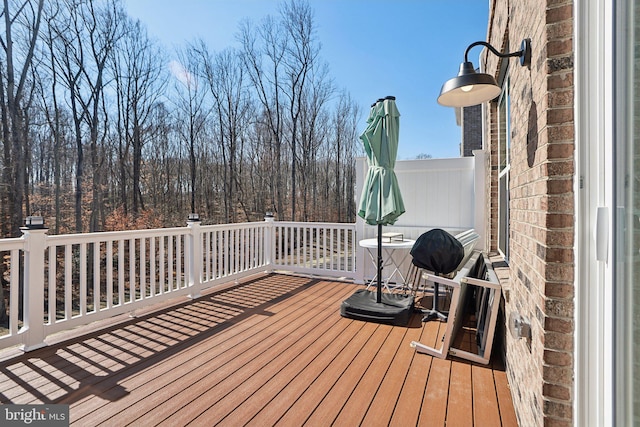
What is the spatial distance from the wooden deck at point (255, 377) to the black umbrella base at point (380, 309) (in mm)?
123

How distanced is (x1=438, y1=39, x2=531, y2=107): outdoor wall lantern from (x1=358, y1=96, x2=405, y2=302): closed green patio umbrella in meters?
1.15

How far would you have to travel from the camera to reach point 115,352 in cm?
283

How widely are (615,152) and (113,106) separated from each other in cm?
1394

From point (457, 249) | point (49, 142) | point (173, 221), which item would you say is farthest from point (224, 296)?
point (173, 221)

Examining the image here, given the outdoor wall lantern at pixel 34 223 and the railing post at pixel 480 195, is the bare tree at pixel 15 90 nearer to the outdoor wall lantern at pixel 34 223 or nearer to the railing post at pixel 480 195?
the outdoor wall lantern at pixel 34 223

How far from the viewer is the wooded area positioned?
28.9 feet

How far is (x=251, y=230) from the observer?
18.5ft

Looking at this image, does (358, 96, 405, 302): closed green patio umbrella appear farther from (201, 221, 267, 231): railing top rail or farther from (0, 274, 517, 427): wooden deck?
(201, 221, 267, 231): railing top rail

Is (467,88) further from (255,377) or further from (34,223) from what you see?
(34,223)

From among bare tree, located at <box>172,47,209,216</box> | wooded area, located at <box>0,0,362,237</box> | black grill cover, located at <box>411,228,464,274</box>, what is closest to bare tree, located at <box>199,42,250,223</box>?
wooded area, located at <box>0,0,362,237</box>

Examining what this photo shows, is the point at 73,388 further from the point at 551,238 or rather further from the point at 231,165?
the point at 231,165

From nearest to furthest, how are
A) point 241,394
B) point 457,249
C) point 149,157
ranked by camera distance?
1. point 241,394
2. point 457,249
3. point 149,157

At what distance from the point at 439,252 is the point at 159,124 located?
516 inches

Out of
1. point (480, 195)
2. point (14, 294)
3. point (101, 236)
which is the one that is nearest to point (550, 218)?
point (480, 195)
